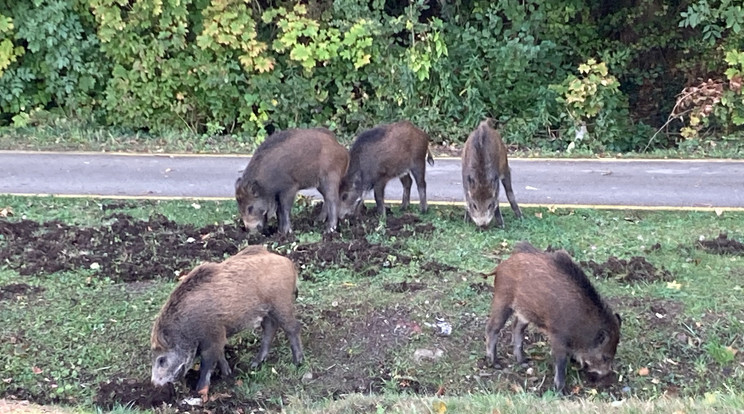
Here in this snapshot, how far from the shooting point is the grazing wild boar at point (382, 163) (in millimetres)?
10250

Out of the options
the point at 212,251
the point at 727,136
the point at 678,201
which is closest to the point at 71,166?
the point at 212,251

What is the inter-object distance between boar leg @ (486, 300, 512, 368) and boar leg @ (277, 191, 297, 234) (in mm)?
3495

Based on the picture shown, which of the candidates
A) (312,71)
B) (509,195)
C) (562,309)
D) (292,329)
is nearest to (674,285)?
(562,309)

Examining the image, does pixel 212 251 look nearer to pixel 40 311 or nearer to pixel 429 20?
pixel 40 311

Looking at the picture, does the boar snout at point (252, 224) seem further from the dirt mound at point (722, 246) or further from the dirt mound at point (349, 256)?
the dirt mound at point (722, 246)

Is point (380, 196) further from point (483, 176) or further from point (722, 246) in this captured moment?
point (722, 246)

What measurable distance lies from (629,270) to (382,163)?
3.28m

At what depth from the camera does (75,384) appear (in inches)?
261

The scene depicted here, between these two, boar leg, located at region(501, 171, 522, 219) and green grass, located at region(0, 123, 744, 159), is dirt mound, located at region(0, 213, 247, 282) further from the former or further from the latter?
green grass, located at region(0, 123, 744, 159)

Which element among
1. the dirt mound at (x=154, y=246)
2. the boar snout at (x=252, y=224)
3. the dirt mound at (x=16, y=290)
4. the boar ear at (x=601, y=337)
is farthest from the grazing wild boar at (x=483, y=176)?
the dirt mound at (x=16, y=290)

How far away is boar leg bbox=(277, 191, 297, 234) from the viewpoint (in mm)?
9758

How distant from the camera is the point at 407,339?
283 inches

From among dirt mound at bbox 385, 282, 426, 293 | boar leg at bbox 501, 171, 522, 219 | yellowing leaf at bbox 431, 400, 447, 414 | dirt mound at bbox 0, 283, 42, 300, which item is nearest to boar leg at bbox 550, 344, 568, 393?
yellowing leaf at bbox 431, 400, 447, 414

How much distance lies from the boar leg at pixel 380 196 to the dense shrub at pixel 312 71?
6.16 metres
